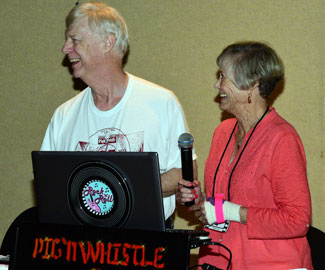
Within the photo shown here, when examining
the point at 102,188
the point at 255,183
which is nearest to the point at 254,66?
the point at 255,183

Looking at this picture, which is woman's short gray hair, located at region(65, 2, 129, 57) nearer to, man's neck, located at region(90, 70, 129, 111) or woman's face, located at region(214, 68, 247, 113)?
man's neck, located at region(90, 70, 129, 111)

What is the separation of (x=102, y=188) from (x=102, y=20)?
121 cm

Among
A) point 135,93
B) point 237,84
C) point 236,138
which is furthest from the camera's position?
point 135,93

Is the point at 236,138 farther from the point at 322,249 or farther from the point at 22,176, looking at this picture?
the point at 22,176

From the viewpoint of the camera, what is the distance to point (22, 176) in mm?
3701

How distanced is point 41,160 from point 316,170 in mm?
1981

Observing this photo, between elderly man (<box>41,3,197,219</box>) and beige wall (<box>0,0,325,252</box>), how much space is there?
82cm

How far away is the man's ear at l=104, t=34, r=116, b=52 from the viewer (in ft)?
8.10

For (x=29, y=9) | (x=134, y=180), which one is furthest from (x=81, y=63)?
(x=29, y=9)

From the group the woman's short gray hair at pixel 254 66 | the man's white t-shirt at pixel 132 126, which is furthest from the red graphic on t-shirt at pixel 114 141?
the woman's short gray hair at pixel 254 66

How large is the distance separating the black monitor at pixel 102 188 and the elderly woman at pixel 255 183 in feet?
1.06

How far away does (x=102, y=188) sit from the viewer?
4.94 ft

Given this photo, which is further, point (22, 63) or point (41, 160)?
point (22, 63)

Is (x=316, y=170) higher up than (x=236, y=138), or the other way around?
(x=236, y=138)
